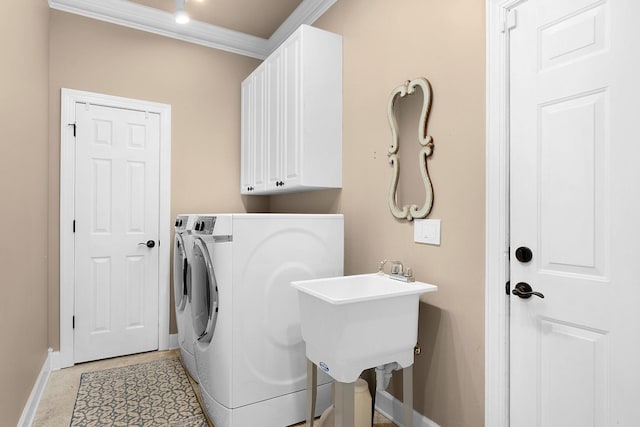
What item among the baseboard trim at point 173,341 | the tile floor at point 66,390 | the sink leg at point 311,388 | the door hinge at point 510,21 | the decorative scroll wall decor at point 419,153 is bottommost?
the tile floor at point 66,390

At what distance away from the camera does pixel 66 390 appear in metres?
2.33

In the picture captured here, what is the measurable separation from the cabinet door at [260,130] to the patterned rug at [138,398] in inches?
62.6

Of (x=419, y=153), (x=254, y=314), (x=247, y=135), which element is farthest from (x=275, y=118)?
(x=254, y=314)

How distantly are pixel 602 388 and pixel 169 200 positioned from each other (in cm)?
305

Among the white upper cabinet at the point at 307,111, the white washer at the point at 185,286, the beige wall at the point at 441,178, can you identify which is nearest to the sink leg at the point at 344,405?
the beige wall at the point at 441,178

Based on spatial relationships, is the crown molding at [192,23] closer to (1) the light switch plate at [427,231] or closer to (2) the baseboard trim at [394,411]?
(1) the light switch plate at [427,231]

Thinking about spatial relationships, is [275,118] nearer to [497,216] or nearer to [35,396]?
[497,216]

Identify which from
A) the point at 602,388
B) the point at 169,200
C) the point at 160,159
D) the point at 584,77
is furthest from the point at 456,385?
the point at 160,159

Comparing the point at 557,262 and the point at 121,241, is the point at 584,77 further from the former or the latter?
the point at 121,241

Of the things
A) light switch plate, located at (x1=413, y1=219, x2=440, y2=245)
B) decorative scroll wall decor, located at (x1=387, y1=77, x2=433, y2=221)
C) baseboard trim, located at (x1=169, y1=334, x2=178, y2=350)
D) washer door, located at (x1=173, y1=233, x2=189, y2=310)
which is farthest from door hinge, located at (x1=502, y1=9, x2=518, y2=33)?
baseboard trim, located at (x1=169, y1=334, x2=178, y2=350)

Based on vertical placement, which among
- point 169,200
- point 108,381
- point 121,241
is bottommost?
point 108,381

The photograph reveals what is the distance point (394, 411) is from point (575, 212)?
4.71ft

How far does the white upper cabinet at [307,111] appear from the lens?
7.84 ft

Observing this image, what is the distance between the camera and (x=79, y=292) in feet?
9.05
